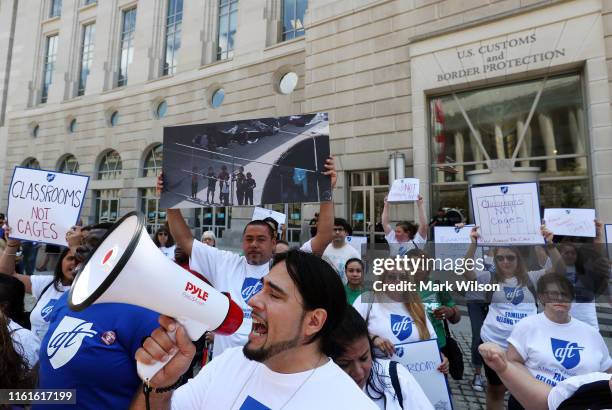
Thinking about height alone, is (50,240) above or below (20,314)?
above

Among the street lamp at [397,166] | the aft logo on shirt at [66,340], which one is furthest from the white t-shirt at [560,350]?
the street lamp at [397,166]

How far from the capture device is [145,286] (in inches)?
46.8

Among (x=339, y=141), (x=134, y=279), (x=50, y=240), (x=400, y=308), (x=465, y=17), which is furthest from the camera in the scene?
(x=339, y=141)

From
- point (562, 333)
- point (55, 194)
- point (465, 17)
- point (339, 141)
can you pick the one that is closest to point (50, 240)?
point (55, 194)

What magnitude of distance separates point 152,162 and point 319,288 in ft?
63.3

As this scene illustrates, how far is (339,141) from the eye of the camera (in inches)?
473

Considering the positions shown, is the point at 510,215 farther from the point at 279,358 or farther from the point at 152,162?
the point at 152,162

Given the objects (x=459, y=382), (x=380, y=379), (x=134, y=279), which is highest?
(x=134, y=279)

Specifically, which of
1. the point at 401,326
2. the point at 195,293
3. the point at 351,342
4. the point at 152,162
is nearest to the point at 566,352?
the point at 401,326

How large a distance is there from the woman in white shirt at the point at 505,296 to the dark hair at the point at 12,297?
11.4 feet

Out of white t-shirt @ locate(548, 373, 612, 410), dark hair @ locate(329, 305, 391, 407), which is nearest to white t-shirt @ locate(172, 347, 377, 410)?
dark hair @ locate(329, 305, 391, 407)

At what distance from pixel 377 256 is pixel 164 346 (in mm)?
2623

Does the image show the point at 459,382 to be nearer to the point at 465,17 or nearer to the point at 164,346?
the point at 164,346

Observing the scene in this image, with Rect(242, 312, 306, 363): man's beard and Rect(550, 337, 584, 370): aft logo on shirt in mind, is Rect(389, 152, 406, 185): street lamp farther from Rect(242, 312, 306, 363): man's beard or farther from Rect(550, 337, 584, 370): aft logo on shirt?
Rect(242, 312, 306, 363): man's beard
